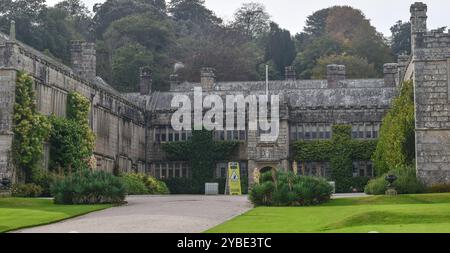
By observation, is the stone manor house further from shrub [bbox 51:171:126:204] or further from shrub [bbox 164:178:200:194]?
shrub [bbox 51:171:126:204]

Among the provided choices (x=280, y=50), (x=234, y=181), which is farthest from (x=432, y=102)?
(x=280, y=50)

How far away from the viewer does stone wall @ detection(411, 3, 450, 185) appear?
4384 centimetres

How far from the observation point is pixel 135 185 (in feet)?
175

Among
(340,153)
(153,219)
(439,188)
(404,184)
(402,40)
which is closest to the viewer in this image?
(153,219)

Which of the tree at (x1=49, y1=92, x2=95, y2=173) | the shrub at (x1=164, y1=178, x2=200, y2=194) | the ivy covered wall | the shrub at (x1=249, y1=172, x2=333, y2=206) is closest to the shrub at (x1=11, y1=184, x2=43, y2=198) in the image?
the tree at (x1=49, y1=92, x2=95, y2=173)

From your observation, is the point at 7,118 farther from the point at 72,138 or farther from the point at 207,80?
the point at 207,80

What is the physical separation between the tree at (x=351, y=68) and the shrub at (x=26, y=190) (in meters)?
52.6

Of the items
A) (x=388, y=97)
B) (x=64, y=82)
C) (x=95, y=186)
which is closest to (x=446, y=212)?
(x=95, y=186)

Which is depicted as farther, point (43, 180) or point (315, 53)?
point (315, 53)

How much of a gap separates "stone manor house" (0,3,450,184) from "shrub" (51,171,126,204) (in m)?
6.84

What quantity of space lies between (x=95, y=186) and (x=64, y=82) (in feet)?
45.8

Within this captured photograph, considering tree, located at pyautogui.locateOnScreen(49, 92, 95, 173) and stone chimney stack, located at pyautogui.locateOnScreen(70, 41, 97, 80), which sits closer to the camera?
tree, located at pyautogui.locateOnScreen(49, 92, 95, 173)

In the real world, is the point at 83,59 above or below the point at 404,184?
above

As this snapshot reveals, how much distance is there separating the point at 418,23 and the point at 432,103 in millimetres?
4537
